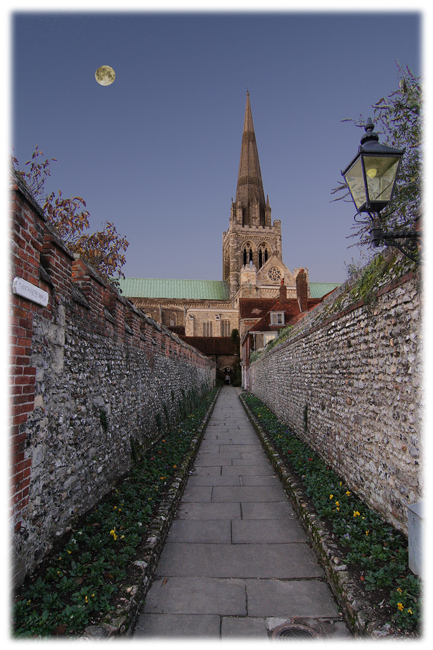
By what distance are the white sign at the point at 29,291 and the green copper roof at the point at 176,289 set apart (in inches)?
2345

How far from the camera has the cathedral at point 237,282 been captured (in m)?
53.2

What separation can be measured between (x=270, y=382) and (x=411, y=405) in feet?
37.7

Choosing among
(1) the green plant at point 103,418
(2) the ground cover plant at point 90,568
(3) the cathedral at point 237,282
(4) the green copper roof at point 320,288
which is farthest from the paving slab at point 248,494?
(4) the green copper roof at point 320,288

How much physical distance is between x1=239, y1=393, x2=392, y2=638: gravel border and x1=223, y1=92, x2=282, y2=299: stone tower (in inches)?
2143

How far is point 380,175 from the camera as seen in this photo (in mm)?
3172

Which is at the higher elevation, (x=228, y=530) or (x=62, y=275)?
(x=62, y=275)

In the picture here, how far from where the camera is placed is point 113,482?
5367 mm

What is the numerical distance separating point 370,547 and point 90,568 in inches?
104

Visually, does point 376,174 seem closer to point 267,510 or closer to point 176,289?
point 267,510

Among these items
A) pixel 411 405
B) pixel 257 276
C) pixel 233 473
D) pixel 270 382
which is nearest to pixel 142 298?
pixel 257 276

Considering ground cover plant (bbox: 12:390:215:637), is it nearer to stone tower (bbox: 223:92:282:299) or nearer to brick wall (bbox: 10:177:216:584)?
brick wall (bbox: 10:177:216:584)

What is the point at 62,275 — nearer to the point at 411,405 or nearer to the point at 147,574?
the point at 147,574

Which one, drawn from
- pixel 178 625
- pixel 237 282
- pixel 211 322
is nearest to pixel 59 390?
pixel 178 625

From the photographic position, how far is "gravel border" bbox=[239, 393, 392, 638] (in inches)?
100.0
